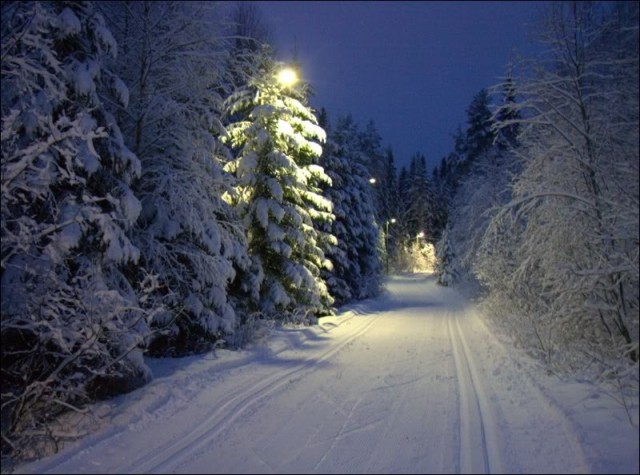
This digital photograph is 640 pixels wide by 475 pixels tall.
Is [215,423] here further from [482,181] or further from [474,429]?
[482,181]

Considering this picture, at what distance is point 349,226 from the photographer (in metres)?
24.6

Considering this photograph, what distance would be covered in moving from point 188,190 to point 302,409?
522cm

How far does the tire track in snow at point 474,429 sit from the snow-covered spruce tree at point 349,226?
1258 centimetres

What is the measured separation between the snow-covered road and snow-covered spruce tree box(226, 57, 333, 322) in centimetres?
494

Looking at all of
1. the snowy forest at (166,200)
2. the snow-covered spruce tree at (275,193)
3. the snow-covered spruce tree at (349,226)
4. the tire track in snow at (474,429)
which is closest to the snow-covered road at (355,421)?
the tire track in snow at (474,429)

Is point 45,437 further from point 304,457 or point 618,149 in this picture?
point 618,149

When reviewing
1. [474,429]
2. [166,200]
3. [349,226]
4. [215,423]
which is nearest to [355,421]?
[474,429]

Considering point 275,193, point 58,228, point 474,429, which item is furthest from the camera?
point 275,193

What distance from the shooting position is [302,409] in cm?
687

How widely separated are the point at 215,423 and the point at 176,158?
598 cm

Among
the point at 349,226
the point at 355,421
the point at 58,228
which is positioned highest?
the point at 349,226

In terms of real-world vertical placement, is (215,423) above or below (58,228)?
below

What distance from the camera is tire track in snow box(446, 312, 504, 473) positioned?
4941mm

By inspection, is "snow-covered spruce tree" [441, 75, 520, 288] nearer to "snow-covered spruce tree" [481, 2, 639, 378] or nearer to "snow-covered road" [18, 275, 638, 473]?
"snow-covered spruce tree" [481, 2, 639, 378]
